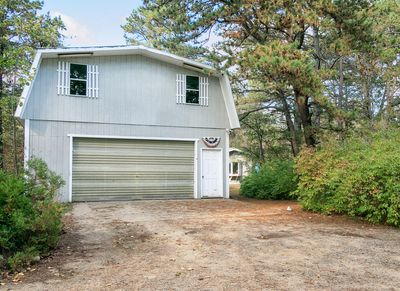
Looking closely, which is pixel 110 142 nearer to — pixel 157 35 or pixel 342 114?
pixel 342 114

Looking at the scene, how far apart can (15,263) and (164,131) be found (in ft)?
30.9

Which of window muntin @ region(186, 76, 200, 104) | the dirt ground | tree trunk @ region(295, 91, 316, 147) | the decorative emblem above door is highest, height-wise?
window muntin @ region(186, 76, 200, 104)

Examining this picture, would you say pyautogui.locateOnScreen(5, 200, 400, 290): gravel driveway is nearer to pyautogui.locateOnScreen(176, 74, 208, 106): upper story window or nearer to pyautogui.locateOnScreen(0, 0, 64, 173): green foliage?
pyautogui.locateOnScreen(0, 0, 64, 173): green foliage

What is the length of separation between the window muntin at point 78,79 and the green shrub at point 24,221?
23.8ft

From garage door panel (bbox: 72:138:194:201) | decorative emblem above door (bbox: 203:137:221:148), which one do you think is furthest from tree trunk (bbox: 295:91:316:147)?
garage door panel (bbox: 72:138:194:201)

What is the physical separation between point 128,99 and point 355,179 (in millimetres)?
8449

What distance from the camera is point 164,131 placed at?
45.8 ft

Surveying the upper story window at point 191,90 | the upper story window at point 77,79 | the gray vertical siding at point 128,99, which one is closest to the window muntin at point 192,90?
the upper story window at point 191,90

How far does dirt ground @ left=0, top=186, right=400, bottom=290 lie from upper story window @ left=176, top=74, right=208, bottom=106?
625 cm

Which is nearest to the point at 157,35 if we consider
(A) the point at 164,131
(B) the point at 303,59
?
(A) the point at 164,131

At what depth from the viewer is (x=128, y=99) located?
44.2 feet

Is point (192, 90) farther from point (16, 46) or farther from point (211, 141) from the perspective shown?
point (16, 46)

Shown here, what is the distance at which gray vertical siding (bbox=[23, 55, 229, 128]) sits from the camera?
40.7 ft

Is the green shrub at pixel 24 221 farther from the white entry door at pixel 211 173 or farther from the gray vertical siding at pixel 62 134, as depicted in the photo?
the white entry door at pixel 211 173
